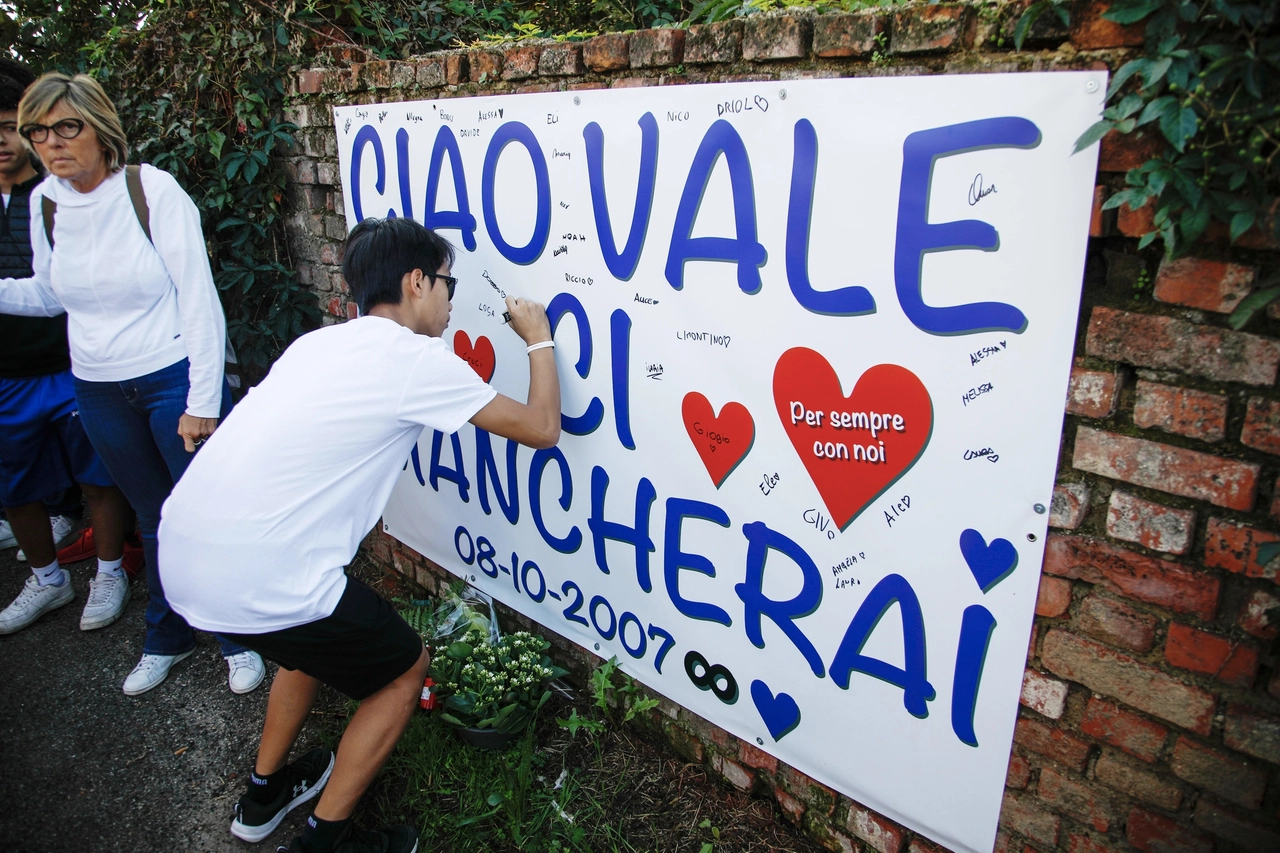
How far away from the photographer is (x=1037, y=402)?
1.45 metres

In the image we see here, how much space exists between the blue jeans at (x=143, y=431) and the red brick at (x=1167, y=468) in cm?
267

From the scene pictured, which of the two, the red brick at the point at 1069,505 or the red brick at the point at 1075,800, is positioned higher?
the red brick at the point at 1069,505

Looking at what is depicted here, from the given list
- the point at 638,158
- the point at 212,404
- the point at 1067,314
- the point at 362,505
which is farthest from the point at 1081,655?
the point at 212,404

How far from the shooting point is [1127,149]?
4.19 feet

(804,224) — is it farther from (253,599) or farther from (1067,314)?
(253,599)

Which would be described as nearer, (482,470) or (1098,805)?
(1098,805)

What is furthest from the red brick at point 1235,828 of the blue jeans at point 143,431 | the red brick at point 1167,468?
the blue jeans at point 143,431

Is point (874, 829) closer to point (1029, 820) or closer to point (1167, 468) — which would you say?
point (1029, 820)

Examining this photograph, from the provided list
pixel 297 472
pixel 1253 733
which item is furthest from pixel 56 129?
pixel 1253 733

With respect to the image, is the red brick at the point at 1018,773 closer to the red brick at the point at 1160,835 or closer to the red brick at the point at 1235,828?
the red brick at the point at 1160,835

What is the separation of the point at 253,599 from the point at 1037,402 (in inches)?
66.9

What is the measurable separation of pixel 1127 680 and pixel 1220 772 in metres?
0.20

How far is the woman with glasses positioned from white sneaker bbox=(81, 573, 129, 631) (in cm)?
78

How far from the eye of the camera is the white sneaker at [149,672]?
9.44 ft
